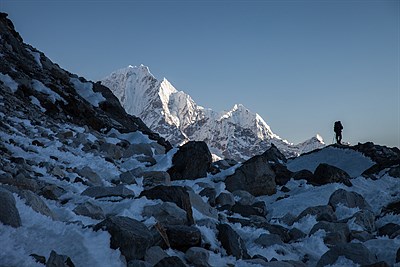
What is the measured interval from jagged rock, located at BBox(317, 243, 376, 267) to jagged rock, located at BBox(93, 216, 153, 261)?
4.49 m

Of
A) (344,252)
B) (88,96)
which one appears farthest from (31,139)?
(88,96)

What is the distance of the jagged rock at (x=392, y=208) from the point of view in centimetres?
1625

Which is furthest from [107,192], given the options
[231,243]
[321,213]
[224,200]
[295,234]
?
[321,213]

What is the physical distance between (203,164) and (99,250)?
51.9ft

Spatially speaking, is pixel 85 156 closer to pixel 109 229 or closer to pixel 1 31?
pixel 109 229

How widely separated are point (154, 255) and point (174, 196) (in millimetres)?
3786

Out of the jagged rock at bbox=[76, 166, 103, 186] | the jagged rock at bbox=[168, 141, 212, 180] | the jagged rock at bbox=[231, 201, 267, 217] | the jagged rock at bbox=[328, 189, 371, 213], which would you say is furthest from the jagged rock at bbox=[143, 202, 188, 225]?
the jagged rock at bbox=[168, 141, 212, 180]

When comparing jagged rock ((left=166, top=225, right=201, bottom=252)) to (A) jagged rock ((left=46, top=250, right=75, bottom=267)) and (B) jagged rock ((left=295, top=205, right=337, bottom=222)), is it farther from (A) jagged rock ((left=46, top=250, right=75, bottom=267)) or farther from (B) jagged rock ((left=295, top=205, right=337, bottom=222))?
(B) jagged rock ((left=295, top=205, right=337, bottom=222))

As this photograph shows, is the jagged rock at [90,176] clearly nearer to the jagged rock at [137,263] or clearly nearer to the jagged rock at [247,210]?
the jagged rock at [247,210]

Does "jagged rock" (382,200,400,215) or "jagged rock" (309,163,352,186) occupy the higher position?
"jagged rock" (309,163,352,186)

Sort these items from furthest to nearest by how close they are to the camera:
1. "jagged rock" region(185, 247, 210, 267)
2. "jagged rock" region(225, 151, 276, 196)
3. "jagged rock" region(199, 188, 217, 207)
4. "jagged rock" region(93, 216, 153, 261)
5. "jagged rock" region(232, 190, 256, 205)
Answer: "jagged rock" region(225, 151, 276, 196)
"jagged rock" region(232, 190, 256, 205)
"jagged rock" region(199, 188, 217, 207)
"jagged rock" region(185, 247, 210, 267)
"jagged rock" region(93, 216, 153, 261)

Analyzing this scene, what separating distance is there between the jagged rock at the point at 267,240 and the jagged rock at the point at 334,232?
1.68m

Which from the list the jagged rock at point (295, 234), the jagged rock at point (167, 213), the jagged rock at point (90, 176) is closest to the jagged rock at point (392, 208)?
the jagged rock at point (295, 234)

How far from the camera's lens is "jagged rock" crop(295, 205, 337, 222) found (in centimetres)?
1486
